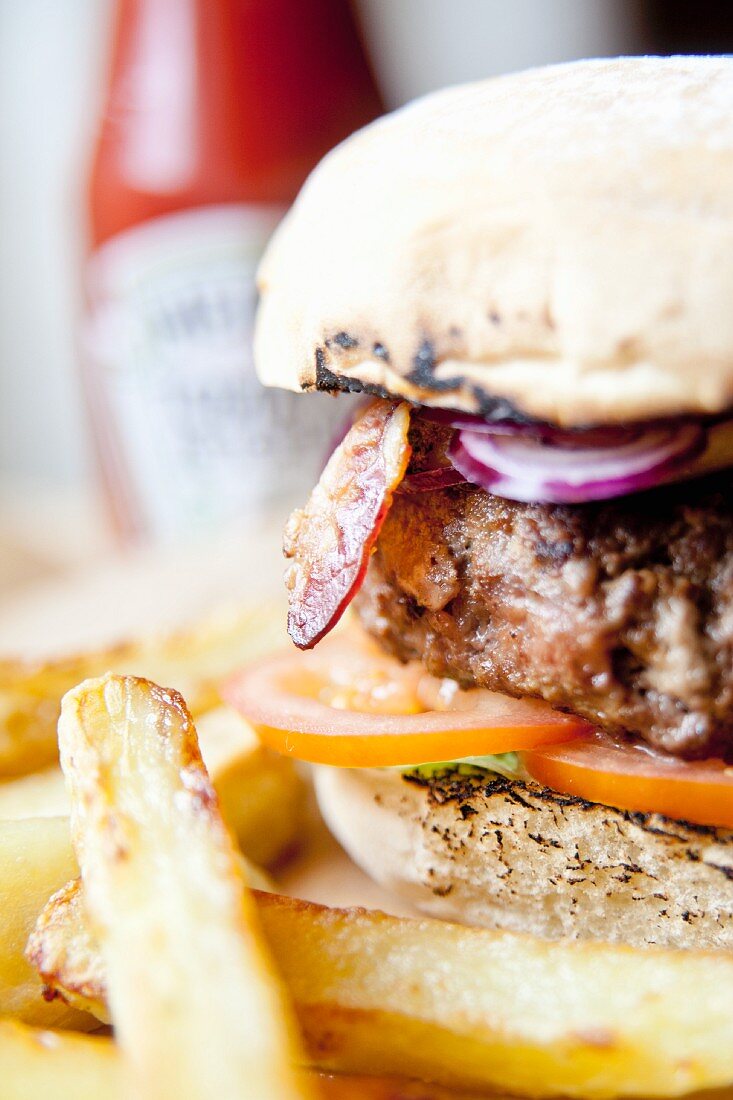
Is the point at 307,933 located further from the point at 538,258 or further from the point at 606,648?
the point at 538,258

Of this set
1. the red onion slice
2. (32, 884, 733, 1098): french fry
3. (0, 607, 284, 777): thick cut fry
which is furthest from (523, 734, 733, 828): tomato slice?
(0, 607, 284, 777): thick cut fry

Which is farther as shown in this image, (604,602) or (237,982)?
(604,602)

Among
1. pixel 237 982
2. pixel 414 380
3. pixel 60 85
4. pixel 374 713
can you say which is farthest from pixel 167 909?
pixel 60 85

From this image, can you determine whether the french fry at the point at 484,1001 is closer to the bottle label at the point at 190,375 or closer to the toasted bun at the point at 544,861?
the toasted bun at the point at 544,861

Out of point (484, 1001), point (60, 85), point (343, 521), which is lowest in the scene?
point (484, 1001)

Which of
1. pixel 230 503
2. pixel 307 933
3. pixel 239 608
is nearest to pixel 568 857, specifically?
pixel 307 933

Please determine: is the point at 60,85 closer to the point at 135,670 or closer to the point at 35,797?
the point at 135,670

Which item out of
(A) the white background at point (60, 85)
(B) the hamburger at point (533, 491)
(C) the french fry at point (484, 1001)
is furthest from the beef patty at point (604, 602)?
(A) the white background at point (60, 85)

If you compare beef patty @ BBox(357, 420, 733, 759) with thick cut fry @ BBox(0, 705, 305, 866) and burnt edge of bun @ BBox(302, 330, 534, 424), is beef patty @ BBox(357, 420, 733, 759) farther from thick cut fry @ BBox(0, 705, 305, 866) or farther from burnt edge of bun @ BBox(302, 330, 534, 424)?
thick cut fry @ BBox(0, 705, 305, 866)
